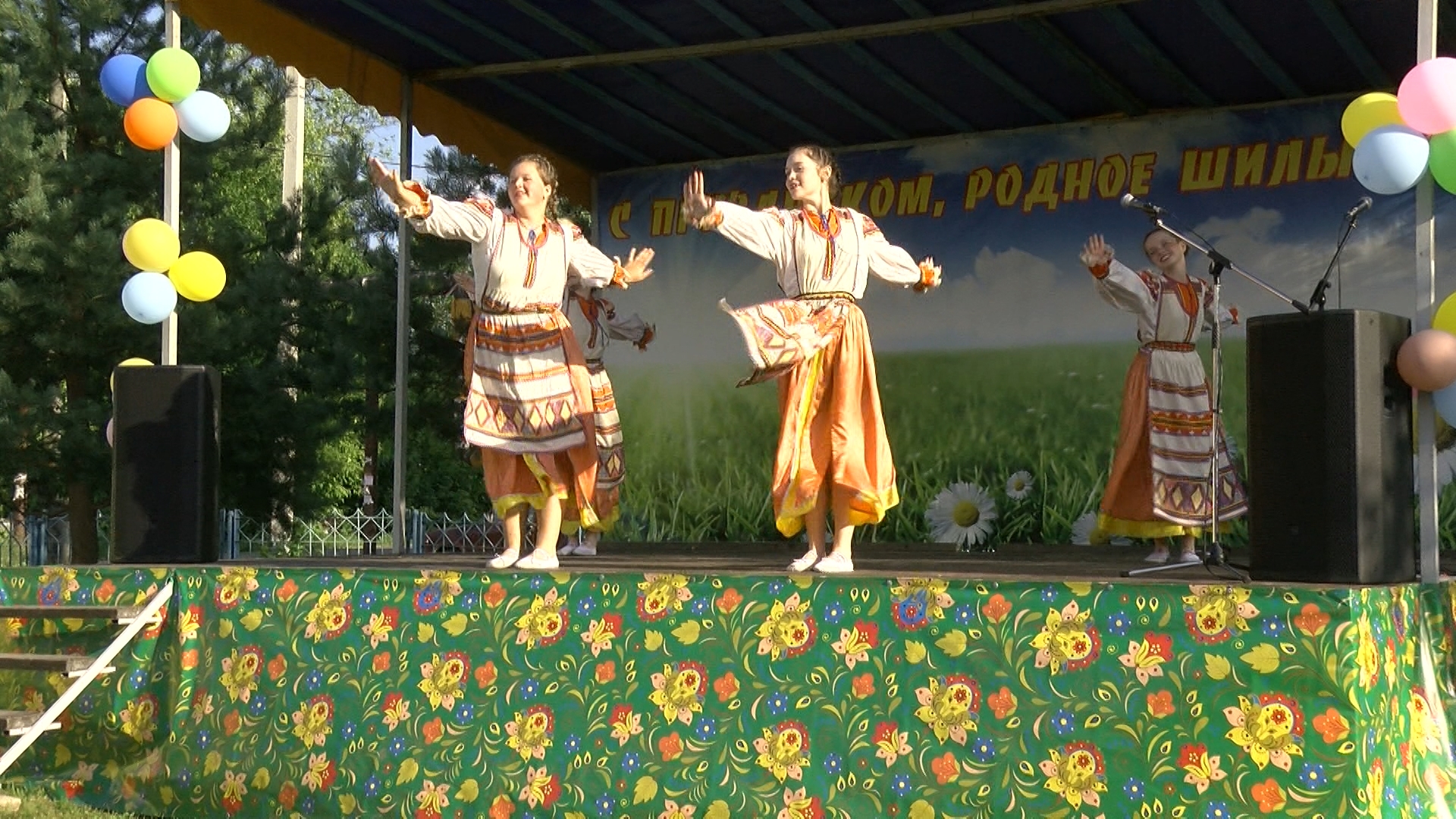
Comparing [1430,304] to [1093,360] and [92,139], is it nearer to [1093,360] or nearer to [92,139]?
[1093,360]

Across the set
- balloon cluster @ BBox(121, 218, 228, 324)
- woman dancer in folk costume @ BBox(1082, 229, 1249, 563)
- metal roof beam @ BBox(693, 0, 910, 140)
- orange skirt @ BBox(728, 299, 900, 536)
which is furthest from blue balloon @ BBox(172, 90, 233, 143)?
woman dancer in folk costume @ BBox(1082, 229, 1249, 563)

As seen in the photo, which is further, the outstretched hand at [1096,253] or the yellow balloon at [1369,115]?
the outstretched hand at [1096,253]

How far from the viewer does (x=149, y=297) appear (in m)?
5.99

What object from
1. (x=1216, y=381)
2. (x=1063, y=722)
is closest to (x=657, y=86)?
(x=1216, y=381)

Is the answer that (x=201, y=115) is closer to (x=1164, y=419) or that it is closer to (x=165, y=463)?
(x=165, y=463)

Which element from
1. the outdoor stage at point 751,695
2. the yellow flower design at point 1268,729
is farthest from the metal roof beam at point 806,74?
the yellow flower design at point 1268,729

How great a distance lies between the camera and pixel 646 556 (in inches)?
277

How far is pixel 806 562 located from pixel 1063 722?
1173mm

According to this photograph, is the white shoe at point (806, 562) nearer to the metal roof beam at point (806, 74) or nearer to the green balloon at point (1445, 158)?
the green balloon at point (1445, 158)

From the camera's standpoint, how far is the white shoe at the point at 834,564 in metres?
4.71

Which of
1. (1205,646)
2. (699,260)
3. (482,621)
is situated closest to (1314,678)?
(1205,646)

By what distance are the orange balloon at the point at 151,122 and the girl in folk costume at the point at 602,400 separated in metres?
1.91

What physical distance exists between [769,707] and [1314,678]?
57.2 inches

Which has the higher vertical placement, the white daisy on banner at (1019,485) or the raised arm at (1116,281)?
the raised arm at (1116,281)
